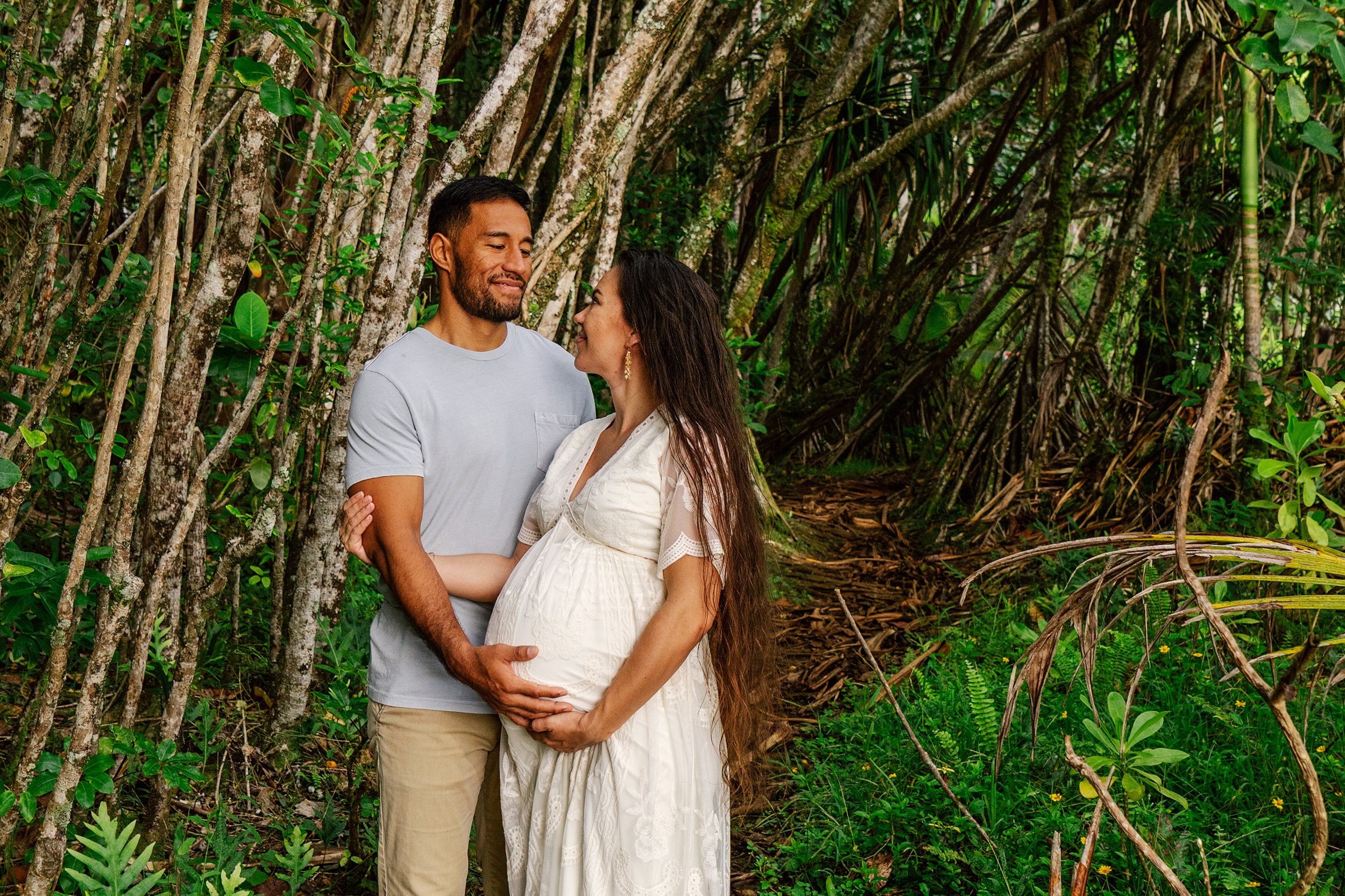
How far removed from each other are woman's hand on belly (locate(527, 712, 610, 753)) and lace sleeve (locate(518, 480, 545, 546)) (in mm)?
362

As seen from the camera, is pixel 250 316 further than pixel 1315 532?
Yes

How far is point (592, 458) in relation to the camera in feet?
6.06

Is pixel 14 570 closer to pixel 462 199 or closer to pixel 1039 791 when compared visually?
pixel 462 199

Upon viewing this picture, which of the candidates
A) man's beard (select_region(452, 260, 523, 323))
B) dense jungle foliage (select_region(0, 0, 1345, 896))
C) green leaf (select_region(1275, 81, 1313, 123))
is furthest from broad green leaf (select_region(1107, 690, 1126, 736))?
man's beard (select_region(452, 260, 523, 323))

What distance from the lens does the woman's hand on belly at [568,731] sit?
63.1 inches

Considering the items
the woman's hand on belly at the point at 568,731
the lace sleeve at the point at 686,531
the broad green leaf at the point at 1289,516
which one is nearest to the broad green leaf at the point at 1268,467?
the broad green leaf at the point at 1289,516

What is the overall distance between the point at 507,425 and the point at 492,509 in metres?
0.16

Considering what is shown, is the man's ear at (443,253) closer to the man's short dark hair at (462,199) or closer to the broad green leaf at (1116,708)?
the man's short dark hair at (462,199)

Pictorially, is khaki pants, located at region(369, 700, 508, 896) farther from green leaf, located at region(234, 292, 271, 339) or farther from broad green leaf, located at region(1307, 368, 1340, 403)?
broad green leaf, located at region(1307, 368, 1340, 403)

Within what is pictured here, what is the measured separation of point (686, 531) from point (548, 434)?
0.53m

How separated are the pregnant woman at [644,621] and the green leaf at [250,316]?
0.79 metres

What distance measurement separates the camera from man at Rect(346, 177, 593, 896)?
1772 mm

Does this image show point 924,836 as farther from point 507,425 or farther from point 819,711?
point 507,425

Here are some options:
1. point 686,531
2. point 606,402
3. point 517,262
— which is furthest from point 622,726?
point 606,402
